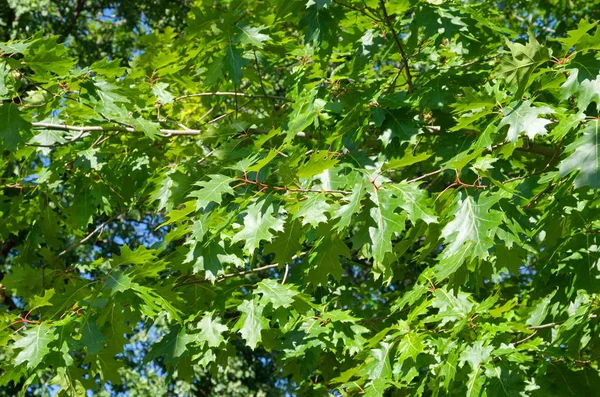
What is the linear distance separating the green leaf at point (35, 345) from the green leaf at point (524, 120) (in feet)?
6.53

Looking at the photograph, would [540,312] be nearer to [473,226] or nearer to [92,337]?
[473,226]

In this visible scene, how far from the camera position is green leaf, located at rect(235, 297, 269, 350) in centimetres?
366

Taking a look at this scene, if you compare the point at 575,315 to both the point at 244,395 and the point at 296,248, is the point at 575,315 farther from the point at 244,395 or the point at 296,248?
the point at 244,395

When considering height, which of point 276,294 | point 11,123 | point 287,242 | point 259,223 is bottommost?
point 276,294

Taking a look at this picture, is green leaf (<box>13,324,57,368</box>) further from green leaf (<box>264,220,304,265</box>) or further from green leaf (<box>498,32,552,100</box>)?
green leaf (<box>498,32,552,100</box>)

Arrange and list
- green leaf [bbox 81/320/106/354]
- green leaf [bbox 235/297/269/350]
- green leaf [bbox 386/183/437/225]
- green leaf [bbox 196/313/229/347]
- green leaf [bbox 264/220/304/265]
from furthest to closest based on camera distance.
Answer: green leaf [bbox 196/313/229/347] → green leaf [bbox 235/297/269/350] → green leaf [bbox 81/320/106/354] → green leaf [bbox 264/220/304/265] → green leaf [bbox 386/183/437/225]

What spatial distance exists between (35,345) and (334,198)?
55.3 inches

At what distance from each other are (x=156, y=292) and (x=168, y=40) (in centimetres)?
216

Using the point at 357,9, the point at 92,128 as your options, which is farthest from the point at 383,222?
the point at 92,128

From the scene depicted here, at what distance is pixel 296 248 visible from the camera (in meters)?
3.24

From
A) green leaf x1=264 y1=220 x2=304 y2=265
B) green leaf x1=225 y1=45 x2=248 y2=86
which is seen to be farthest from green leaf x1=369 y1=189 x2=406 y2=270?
green leaf x1=225 y1=45 x2=248 y2=86

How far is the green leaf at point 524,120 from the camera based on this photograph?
116 inches

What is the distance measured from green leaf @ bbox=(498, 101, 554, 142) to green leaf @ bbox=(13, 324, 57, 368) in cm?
199

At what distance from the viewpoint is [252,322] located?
370 cm
